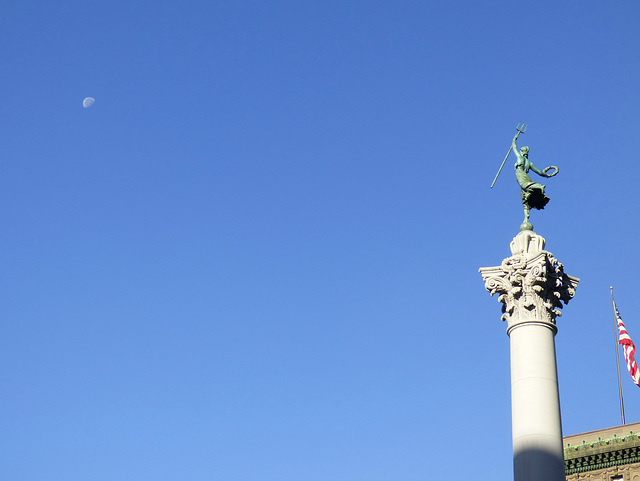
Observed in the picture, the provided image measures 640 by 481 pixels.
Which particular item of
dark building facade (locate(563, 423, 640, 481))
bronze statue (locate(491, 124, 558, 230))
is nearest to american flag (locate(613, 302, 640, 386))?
dark building facade (locate(563, 423, 640, 481))

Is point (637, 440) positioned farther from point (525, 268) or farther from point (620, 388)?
point (525, 268)

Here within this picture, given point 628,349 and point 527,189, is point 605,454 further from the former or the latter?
point 527,189

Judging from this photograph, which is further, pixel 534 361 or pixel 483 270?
pixel 483 270

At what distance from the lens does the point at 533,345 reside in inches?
917

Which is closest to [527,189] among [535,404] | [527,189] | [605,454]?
[527,189]

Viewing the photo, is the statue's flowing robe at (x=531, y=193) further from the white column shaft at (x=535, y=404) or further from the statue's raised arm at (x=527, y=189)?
the white column shaft at (x=535, y=404)

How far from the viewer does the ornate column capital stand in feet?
78.3

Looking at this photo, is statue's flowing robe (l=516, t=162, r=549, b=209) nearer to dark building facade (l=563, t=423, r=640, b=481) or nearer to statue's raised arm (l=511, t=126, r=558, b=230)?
statue's raised arm (l=511, t=126, r=558, b=230)

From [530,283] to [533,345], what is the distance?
1723 mm

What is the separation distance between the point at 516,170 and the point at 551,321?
5043 millimetres

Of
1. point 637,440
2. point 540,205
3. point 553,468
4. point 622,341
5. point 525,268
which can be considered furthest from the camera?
point 637,440

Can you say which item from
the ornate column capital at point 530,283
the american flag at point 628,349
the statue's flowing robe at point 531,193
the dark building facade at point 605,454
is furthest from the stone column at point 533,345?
the dark building facade at point 605,454

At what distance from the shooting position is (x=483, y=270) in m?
25.2

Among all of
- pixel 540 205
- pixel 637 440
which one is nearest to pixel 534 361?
pixel 540 205
